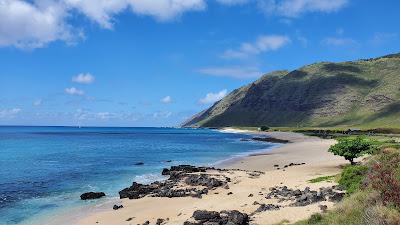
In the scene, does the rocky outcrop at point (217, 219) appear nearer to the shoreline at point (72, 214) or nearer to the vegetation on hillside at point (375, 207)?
the vegetation on hillside at point (375, 207)

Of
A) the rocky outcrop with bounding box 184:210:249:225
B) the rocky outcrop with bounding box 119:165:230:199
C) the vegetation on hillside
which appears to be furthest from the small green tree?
the vegetation on hillside

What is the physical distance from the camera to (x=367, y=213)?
15211mm

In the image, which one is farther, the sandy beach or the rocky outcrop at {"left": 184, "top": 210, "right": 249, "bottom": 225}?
the sandy beach

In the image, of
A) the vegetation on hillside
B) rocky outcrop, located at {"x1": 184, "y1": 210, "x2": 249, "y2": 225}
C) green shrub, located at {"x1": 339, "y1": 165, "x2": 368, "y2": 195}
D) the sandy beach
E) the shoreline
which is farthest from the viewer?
the shoreline

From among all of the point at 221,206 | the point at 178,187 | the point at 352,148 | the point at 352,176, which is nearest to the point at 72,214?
the point at 221,206

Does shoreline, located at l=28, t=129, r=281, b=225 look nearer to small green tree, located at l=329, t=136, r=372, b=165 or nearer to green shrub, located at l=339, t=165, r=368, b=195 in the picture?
green shrub, located at l=339, t=165, r=368, b=195

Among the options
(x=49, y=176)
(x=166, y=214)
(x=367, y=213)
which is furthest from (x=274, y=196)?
(x=49, y=176)

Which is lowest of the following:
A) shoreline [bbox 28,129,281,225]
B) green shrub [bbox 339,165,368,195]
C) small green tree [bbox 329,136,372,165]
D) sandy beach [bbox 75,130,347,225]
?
shoreline [bbox 28,129,281,225]

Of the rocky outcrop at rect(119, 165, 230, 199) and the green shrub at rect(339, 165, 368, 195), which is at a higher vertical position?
the green shrub at rect(339, 165, 368, 195)

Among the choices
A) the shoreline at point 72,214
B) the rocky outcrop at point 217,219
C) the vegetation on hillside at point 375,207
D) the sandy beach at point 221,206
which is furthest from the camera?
the shoreline at point 72,214

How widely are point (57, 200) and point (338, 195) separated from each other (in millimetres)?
23450

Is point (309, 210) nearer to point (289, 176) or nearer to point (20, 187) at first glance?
point (289, 176)

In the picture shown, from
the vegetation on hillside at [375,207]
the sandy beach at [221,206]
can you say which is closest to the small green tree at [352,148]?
the sandy beach at [221,206]

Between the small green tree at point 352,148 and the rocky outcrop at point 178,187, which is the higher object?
the small green tree at point 352,148
